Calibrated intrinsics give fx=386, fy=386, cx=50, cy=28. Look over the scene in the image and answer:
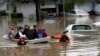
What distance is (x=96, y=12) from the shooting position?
79500 mm

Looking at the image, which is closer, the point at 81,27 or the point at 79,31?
the point at 79,31

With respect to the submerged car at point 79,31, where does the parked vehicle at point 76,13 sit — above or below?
below

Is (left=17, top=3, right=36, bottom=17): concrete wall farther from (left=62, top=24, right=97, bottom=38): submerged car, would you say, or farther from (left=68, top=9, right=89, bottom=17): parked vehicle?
(left=62, top=24, right=97, bottom=38): submerged car

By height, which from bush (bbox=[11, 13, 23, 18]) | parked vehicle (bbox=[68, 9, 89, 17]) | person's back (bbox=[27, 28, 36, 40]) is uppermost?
person's back (bbox=[27, 28, 36, 40])

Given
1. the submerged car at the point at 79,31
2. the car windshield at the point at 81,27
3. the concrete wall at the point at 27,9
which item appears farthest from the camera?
the concrete wall at the point at 27,9

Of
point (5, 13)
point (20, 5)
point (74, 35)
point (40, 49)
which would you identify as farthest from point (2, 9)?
point (40, 49)

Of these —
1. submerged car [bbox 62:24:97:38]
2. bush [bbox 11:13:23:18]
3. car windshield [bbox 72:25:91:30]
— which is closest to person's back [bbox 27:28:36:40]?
submerged car [bbox 62:24:97:38]

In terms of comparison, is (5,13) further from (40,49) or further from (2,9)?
(40,49)

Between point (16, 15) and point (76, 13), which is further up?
point (16, 15)

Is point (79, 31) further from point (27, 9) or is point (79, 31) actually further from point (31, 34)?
point (27, 9)

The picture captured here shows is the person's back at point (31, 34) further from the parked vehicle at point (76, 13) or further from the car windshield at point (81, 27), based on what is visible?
the parked vehicle at point (76, 13)

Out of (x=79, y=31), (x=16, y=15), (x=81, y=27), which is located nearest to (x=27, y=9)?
(x=16, y=15)

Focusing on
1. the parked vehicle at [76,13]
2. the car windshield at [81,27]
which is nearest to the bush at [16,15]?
the parked vehicle at [76,13]

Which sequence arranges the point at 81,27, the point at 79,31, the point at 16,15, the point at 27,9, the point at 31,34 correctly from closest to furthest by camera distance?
the point at 31,34 < the point at 79,31 < the point at 81,27 < the point at 16,15 < the point at 27,9
